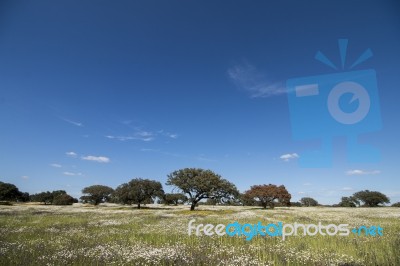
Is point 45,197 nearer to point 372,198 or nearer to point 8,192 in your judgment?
point 8,192

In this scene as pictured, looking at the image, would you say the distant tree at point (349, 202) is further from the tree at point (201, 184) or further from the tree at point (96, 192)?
the tree at point (96, 192)

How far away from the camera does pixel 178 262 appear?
970 centimetres

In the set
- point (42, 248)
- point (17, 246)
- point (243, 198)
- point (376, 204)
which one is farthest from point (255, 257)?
point (376, 204)

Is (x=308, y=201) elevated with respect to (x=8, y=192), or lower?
lower

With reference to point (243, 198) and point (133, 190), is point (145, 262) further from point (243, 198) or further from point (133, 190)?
point (133, 190)

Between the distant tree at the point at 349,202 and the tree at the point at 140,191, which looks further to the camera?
the distant tree at the point at 349,202

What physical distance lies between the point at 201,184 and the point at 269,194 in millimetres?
19197

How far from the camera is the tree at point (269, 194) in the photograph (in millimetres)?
63312

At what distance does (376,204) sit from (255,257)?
11995 centimetres

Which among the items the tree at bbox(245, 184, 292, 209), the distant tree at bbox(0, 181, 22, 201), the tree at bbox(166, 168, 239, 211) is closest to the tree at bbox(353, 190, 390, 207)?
the tree at bbox(245, 184, 292, 209)


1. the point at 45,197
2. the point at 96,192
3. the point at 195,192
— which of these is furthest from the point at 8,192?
the point at 195,192

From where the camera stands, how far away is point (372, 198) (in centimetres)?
10531

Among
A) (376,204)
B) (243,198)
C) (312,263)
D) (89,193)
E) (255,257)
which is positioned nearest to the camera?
(312,263)

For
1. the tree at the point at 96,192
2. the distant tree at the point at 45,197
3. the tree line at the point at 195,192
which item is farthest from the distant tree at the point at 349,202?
the distant tree at the point at 45,197
